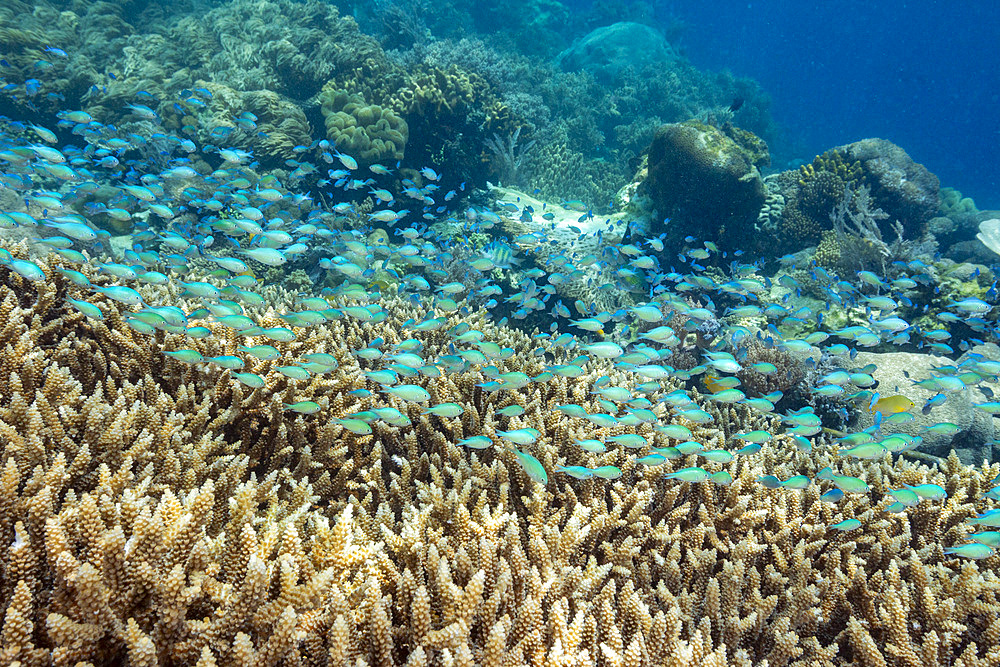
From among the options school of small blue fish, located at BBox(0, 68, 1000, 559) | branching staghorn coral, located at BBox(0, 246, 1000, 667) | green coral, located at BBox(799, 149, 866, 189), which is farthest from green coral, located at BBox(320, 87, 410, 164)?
green coral, located at BBox(799, 149, 866, 189)

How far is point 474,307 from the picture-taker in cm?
918

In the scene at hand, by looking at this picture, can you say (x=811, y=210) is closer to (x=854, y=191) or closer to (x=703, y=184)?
(x=854, y=191)

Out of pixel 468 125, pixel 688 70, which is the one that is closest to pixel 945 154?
pixel 688 70

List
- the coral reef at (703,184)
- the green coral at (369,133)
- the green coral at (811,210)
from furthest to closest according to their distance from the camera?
the green coral at (811,210)
the green coral at (369,133)
the coral reef at (703,184)

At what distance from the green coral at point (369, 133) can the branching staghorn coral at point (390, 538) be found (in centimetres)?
777

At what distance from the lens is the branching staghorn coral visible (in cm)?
184

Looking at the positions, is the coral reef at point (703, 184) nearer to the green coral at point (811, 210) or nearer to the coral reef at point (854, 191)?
the green coral at point (811, 210)

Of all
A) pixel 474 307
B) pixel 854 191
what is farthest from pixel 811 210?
pixel 474 307

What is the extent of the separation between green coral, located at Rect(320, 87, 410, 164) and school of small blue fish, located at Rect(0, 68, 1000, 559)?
605 millimetres

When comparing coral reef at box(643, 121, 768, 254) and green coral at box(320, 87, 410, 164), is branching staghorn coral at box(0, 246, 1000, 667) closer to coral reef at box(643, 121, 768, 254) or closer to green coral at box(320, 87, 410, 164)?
coral reef at box(643, 121, 768, 254)

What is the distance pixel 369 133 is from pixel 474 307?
17.3 ft

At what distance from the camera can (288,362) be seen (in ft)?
12.7

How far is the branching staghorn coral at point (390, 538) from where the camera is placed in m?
1.84

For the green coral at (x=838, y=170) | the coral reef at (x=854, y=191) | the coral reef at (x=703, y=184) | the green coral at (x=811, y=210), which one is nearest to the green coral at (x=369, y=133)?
the coral reef at (x=703, y=184)
